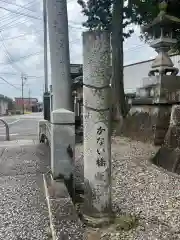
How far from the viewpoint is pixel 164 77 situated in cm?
865

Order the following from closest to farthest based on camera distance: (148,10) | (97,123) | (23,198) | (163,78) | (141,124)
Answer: (97,123)
(23,198)
(163,78)
(141,124)
(148,10)

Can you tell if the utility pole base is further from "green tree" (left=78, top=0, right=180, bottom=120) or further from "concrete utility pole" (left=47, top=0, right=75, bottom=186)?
"green tree" (left=78, top=0, right=180, bottom=120)

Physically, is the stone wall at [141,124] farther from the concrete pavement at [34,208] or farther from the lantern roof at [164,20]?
the concrete pavement at [34,208]

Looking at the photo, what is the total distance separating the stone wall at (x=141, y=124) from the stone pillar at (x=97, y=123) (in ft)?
15.9

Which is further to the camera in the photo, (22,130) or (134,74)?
(134,74)

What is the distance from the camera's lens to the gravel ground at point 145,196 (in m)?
3.91

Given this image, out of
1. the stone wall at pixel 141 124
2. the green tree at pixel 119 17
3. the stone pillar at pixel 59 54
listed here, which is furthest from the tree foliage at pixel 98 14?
the stone pillar at pixel 59 54

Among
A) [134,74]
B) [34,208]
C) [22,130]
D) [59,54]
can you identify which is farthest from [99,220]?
[134,74]

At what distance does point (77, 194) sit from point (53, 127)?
1.17 meters

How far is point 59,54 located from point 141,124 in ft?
16.4

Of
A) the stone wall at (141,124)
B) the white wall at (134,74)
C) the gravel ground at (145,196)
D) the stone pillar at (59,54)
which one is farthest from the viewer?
the white wall at (134,74)

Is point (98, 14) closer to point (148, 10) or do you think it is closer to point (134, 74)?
point (148, 10)

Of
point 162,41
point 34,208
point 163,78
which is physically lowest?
point 34,208

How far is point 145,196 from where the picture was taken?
5.05 meters
